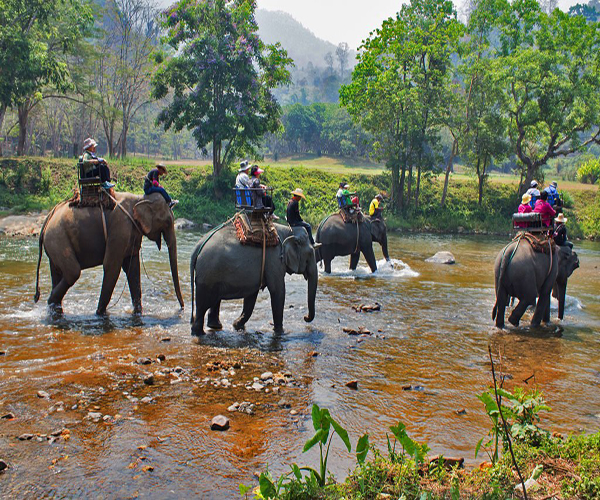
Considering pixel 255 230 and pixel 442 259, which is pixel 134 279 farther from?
pixel 442 259

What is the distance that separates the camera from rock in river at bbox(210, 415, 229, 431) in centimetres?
499

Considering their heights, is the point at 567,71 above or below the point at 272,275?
above

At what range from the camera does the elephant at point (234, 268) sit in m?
8.00

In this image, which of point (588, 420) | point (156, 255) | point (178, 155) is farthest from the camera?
point (178, 155)

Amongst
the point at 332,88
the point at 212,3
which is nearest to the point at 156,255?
the point at 212,3

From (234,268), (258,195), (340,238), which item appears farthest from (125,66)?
(234,268)

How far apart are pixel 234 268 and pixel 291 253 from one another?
0.96 metres

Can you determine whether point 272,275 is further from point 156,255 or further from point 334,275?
point 156,255

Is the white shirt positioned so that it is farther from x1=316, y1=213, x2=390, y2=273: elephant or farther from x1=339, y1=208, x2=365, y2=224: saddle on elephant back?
x1=339, y1=208, x2=365, y2=224: saddle on elephant back

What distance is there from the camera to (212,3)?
1091 inches

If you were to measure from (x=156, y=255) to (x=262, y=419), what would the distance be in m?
12.3

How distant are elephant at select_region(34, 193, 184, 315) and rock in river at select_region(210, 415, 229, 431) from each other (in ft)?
14.8

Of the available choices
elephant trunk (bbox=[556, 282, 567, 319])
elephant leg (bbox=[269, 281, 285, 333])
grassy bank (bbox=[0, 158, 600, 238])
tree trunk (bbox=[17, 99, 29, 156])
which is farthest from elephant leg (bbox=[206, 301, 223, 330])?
tree trunk (bbox=[17, 99, 29, 156])

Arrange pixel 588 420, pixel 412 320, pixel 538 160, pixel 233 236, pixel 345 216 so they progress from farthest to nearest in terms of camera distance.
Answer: pixel 538 160 < pixel 345 216 < pixel 412 320 < pixel 233 236 < pixel 588 420
